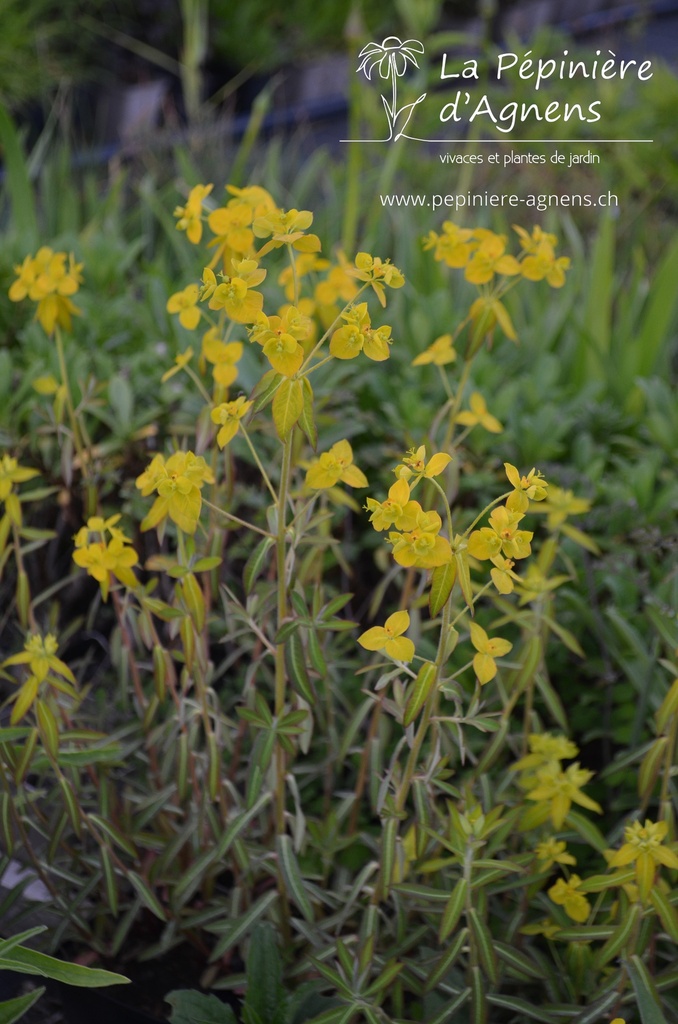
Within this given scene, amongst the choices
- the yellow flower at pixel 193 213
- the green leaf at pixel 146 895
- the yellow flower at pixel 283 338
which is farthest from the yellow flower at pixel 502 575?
the green leaf at pixel 146 895

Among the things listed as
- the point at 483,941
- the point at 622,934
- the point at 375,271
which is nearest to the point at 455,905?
the point at 483,941

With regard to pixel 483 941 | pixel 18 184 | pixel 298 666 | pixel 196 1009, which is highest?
pixel 18 184

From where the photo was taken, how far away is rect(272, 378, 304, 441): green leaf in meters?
0.78

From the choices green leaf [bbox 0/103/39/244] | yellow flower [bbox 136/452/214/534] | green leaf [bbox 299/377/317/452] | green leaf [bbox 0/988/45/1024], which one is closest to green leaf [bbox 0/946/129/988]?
green leaf [bbox 0/988/45/1024]

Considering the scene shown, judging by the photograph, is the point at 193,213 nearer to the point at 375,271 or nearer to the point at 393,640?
the point at 375,271

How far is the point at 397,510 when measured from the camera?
0.74 meters

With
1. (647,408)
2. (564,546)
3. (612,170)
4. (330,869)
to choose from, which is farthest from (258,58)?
(330,869)

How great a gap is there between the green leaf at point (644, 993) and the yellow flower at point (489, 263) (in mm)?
692

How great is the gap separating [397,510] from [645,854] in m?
0.40

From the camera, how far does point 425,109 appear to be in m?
2.65

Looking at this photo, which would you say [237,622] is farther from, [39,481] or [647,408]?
[647,408]

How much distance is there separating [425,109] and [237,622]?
1952mm

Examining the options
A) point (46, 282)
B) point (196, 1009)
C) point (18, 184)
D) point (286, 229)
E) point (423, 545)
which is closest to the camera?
point (423, 545)

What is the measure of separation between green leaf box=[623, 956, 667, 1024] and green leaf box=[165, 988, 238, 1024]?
40 cm
